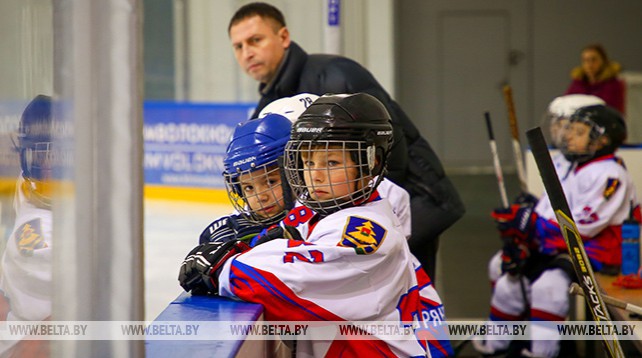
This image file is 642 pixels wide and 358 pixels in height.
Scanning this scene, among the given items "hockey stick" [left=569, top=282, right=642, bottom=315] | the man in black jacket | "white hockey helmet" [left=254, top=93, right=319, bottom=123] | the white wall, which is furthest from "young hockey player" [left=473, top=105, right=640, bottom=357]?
the white wall

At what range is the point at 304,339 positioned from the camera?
175cm

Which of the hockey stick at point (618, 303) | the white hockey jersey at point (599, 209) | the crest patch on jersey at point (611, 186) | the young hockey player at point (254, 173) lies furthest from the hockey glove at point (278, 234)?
the crest patch on jersey at point (611, 186)

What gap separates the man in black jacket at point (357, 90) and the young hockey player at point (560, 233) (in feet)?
2.88

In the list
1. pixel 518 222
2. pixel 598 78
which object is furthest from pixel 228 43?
pixel 518 222

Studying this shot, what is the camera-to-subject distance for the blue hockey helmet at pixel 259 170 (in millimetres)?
1972

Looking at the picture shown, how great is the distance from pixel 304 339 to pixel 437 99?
36.7 ft

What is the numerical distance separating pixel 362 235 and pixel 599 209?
2255 mm

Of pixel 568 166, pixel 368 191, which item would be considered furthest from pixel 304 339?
pixel 568 166

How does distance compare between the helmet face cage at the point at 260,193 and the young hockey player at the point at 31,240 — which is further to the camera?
the helmet face cage at the point at 260,193

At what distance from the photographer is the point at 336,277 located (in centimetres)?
163

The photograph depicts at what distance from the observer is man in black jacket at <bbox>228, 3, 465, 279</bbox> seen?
108 inches

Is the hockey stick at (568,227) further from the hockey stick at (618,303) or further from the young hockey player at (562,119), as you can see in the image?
the young hockey player at (562,119)

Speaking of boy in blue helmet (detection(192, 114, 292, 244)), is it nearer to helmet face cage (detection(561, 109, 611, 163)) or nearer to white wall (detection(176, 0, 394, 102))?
helmet face cage (detection(561, 109, 611, 163))

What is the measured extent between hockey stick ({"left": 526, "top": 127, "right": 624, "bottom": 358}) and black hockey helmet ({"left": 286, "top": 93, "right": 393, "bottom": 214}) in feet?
1.03
